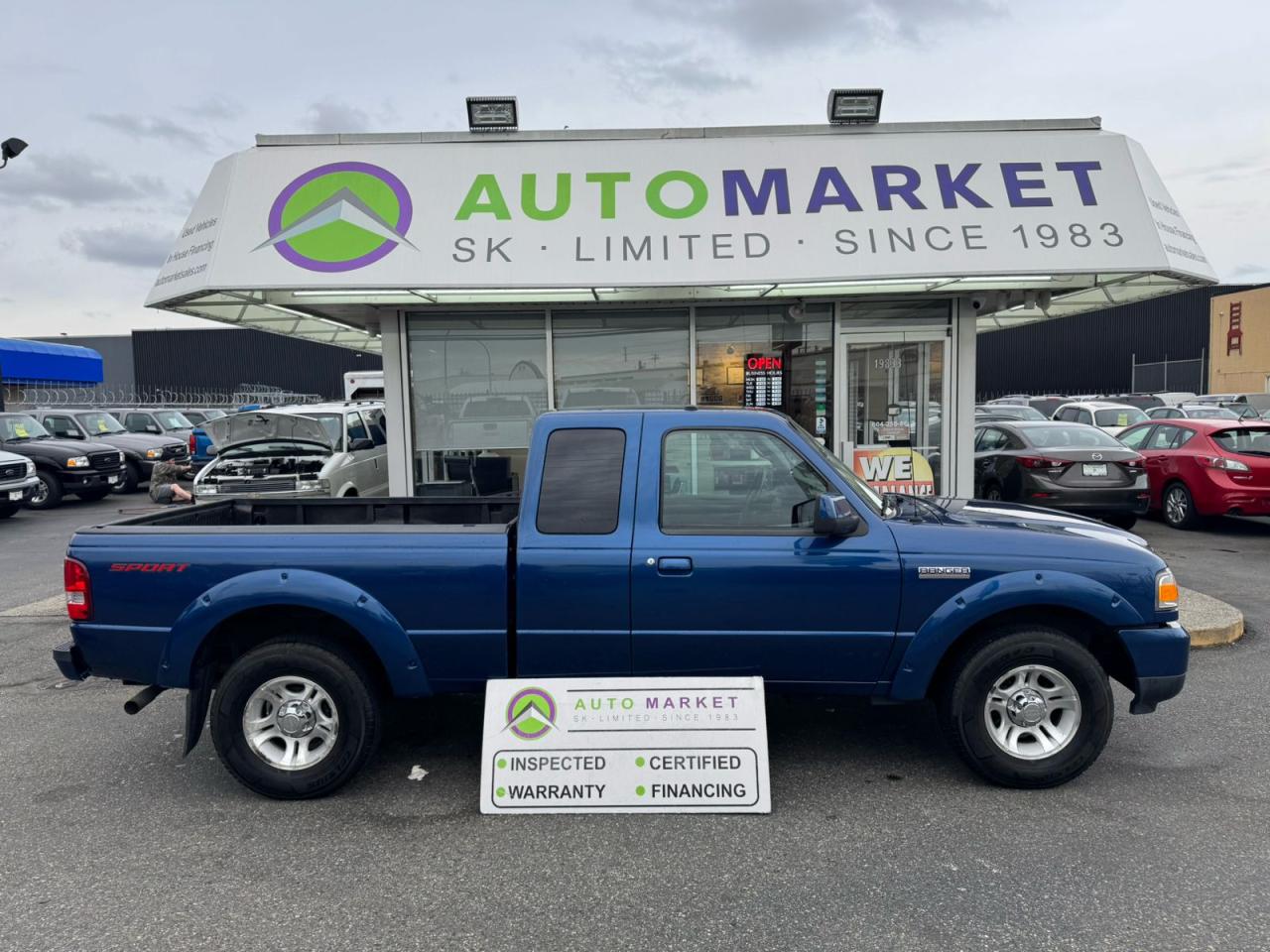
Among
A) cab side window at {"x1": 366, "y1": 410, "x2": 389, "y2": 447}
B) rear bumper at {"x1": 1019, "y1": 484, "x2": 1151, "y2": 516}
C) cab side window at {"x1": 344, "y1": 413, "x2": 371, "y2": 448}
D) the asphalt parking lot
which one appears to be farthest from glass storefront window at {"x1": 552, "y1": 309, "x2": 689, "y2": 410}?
the asphalt parking lot

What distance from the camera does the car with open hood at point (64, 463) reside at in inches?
611

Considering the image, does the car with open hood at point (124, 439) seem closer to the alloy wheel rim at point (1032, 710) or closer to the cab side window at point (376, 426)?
the cab side window at point (376, 426)

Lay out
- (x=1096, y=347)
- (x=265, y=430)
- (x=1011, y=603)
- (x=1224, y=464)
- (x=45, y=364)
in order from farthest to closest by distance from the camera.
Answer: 1. (x=1096, y=347)
2. (x=45, y=364)
3. (x=265, y=430)
4. (x=1224, y=464)
5. (x=1011, y=603)

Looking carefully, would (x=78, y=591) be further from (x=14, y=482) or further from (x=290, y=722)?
(x=14, y=482)

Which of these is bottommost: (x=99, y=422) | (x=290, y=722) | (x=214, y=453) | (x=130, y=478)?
(x=290, y=722)

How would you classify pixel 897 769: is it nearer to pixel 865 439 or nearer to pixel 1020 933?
pixel 1020 933

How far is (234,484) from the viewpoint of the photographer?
34.1ft

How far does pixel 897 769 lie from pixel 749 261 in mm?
4781

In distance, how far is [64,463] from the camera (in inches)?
613

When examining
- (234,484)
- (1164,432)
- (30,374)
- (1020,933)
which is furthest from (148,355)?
(1020,933)

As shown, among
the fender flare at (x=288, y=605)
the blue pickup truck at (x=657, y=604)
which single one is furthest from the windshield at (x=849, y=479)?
the fender flare at (x=288, y=605)

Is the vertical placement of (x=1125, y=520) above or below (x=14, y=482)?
below

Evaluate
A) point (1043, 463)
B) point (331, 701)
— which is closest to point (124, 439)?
point (331, 701)

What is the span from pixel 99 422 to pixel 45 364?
17252 mm
